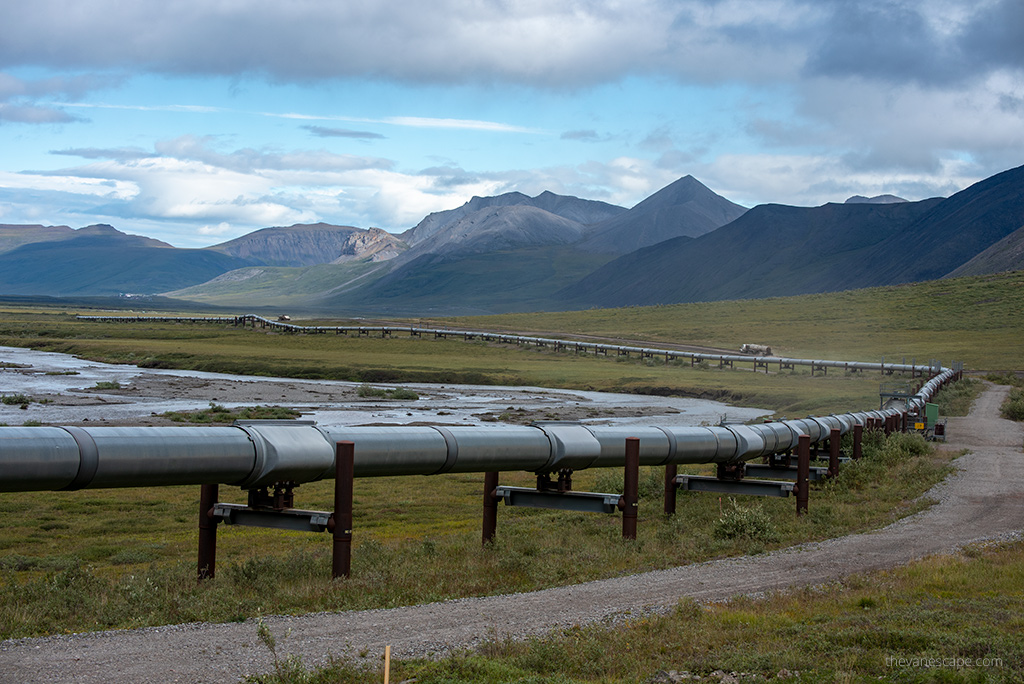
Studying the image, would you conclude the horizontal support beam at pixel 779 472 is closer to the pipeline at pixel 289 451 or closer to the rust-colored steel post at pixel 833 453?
the rust-colored steel post at pixel 833 453

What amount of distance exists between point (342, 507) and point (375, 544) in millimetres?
4692

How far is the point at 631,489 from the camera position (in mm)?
16234

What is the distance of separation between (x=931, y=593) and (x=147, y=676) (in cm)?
927

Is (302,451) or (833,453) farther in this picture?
(833,453)

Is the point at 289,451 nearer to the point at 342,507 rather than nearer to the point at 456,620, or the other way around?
the point at 342,507

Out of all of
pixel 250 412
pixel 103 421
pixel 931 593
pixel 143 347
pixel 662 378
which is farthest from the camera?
pixel 143 347

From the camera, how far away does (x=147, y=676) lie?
26.6 ft

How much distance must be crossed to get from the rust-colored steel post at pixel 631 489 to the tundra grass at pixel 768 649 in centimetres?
459

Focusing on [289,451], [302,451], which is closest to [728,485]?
[302,451]

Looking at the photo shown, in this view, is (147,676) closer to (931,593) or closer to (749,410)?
(931,593)

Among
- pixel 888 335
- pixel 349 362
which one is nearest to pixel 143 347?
pixel 349 362

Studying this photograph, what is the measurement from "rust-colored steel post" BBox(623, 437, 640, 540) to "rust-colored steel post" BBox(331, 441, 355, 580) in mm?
5286

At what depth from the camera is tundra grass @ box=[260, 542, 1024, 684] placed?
331 inches

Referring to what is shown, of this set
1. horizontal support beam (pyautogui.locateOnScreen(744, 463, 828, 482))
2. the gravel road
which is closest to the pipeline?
the gravel road
